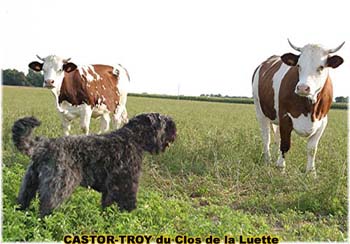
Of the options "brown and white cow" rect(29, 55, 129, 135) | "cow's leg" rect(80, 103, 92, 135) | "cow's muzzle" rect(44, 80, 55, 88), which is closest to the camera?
"cow's muzzle" rect(44, 80, 55, 88)

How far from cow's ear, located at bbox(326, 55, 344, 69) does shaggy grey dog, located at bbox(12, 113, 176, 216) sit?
3.39m

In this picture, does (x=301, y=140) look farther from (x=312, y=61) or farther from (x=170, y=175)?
(x=170, y=175)

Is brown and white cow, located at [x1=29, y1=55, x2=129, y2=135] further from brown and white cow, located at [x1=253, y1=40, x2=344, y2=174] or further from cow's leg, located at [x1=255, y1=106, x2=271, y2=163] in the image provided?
brown and white cow, located at [x1=253, y1=40, x2=344, y2=174]

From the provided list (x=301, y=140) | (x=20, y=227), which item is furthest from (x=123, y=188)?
(x=301, y=140)

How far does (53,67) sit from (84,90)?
4.35ft

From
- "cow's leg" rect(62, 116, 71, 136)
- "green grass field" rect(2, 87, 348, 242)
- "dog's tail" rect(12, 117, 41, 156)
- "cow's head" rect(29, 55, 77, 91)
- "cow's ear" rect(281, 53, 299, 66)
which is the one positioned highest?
"cow's ear" rect(281, 53, 299, 66)

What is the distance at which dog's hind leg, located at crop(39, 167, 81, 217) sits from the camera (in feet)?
15.6

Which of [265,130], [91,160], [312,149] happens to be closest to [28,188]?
[91,160]

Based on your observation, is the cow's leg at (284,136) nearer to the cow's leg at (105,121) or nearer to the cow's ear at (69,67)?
the cow's ear at (69,67)

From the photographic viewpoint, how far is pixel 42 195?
479cm

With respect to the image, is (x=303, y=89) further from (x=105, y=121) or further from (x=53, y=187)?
(x=105, y=121)

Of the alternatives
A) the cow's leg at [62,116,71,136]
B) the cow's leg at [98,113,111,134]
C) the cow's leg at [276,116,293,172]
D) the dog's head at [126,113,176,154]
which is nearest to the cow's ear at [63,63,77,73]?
the cow's leg at [62,116,71,136]

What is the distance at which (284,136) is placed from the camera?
8.46m

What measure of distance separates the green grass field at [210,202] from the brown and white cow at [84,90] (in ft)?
2.52
